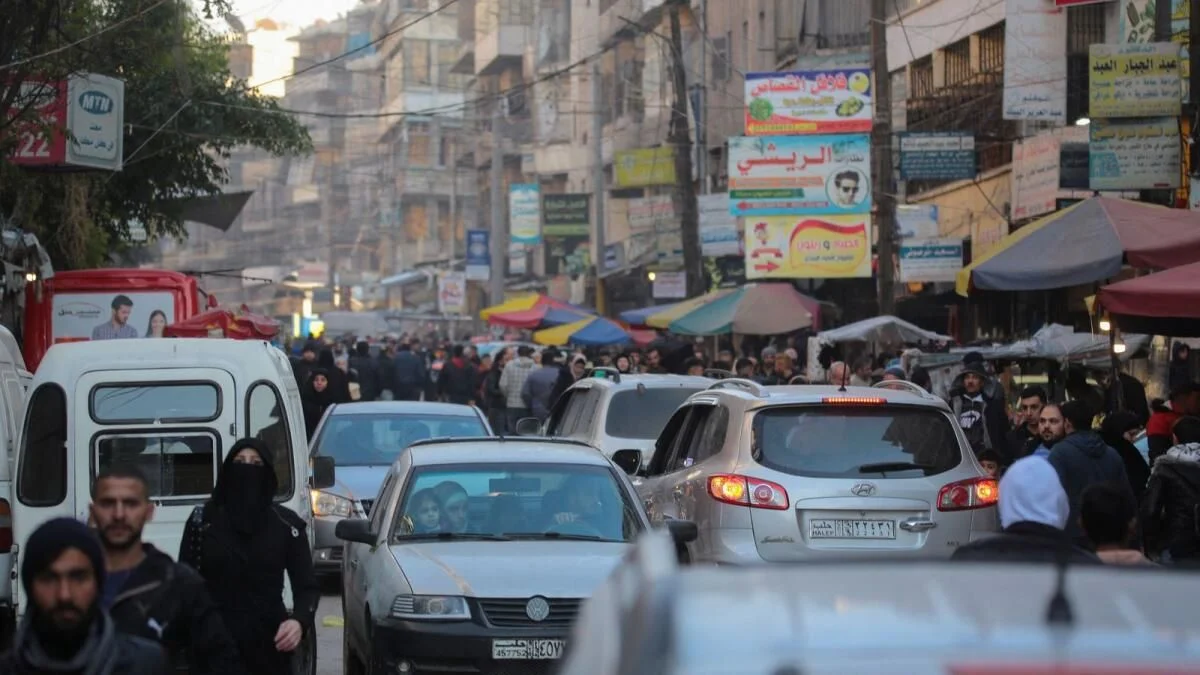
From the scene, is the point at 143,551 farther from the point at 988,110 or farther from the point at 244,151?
the point at 244,151

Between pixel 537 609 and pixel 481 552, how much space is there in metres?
0.63

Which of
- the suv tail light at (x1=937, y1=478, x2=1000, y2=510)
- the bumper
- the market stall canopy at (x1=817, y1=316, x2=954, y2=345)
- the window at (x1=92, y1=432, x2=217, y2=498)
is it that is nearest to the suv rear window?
the suv tail light at (x1=937, y1=478, x2=1000, y2=510)

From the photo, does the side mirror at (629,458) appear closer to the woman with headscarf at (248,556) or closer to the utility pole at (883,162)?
the woman with headscarf at (248,556)

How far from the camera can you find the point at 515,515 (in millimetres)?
10047

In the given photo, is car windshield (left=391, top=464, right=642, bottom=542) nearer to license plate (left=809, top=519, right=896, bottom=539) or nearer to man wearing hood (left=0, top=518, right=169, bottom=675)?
license plate (left=809, top=519, right=896, bottom=539)

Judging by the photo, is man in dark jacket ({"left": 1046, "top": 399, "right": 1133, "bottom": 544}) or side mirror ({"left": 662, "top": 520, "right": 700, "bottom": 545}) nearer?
man in dark jacket ({"left": 1046, "top": 399, "right": 1133, "bottom": 544})

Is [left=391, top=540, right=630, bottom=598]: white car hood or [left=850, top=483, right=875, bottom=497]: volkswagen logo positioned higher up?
[left=850, top=483, right=875, bottom=497]: volkswagen logo

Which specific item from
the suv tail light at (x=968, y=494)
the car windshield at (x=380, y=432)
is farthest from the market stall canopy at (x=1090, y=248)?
the car windshield at (x=380, y=432)

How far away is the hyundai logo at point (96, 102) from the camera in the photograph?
18656 mm

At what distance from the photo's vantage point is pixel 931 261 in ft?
83.6

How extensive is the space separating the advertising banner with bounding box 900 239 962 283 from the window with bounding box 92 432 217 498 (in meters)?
16.6

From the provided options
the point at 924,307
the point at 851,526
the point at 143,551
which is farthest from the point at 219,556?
the point at 924,307

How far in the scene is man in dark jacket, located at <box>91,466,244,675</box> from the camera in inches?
208

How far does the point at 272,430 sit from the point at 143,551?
488 centimetres
